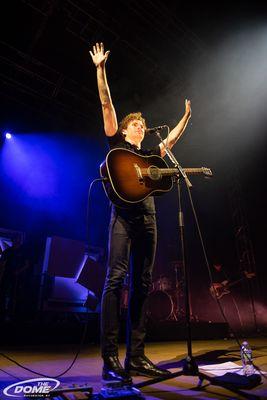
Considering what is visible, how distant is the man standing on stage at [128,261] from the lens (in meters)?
2.15

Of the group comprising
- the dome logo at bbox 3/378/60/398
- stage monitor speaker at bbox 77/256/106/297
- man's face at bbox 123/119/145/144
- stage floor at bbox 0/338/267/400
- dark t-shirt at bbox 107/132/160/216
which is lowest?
stage floor at bbox 0/338/267/400

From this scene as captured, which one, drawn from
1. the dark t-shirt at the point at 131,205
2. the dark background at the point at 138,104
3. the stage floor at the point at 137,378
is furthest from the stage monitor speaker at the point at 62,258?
the dark t-shirt at the point at 131,205

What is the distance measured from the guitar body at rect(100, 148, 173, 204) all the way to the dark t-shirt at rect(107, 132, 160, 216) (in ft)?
0.24

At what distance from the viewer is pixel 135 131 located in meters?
2.72

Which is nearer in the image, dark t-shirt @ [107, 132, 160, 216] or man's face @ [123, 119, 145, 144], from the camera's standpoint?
dark t-shirt @ [107, 132, 160, 216]

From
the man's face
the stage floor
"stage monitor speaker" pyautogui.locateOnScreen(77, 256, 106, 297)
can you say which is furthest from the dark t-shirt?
"stage monitor speaker" pyautogui.locateOnScreen(77, 256, 106, 297)

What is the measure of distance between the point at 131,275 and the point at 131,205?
Answer: 587 mm

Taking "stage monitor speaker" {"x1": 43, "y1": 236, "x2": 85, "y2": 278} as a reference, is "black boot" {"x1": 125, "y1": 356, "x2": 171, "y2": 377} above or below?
below

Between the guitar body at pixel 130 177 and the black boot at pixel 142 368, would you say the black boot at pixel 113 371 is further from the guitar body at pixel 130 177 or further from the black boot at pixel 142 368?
the guitar body at pixel 130 177

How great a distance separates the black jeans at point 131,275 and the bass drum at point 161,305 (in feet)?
18.6

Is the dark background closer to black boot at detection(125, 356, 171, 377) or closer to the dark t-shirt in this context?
the dark t-shirt

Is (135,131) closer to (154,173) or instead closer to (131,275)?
(154,173)

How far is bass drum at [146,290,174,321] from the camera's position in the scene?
778 cm

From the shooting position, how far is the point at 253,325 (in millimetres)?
7727
